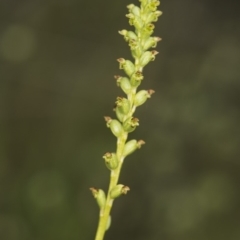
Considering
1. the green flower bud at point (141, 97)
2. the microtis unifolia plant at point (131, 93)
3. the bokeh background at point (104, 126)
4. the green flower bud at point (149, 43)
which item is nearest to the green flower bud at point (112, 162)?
the microtis unifolia plant at point (131, 93)

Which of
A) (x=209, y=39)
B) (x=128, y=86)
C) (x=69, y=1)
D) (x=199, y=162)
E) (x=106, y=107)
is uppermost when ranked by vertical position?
(x=69, y=1)

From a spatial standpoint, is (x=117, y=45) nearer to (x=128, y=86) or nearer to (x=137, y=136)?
(x=137, y=136)

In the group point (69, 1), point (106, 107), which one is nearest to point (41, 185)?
point (106, 107)

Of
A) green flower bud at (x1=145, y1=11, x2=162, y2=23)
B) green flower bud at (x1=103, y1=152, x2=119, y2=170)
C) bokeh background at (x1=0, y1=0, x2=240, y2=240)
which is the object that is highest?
bokeh background at (x1=0, y1=0, x2=240, y2=240)

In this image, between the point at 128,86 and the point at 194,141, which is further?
the point at 194,141

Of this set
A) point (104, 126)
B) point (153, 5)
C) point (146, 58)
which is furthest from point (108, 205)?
point (104, 126)

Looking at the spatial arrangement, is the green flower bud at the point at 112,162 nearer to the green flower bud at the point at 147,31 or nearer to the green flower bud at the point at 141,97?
the green flower bud at the point at 141,97

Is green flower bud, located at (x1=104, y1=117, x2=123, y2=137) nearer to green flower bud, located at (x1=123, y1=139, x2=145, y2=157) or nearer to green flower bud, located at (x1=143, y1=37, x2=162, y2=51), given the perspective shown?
green flower bud, located at (x1=123, y1=139, x2=145, y2=157)

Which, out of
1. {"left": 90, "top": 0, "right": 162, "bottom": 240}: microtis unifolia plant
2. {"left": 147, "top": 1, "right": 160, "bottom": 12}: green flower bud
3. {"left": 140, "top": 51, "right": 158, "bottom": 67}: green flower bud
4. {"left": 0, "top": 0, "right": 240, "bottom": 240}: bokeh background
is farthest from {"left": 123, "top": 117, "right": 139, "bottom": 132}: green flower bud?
{"left": 0, "top": 0, "right": 240, "bottom": 240}: bokeh background

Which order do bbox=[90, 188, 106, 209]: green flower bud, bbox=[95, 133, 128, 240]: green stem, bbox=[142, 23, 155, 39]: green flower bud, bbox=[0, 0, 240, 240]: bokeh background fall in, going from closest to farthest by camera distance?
1. bbox=[95, 133, 128, 240]: green stem
2. bbox=[90, 188, 106, 209]: green flower bud
3. bbox=[142, 23, 155, 39]: green flower bud
4. bbox=[0, 0, 240, 240]: bokeh background
